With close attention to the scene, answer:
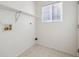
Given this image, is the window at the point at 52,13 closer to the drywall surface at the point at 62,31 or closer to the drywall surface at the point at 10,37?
the drywall surface at the point at 62,31

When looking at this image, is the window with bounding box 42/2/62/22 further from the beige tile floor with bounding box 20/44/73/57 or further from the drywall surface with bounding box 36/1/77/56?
the beige tile floor with bounding box 20/44/73/57

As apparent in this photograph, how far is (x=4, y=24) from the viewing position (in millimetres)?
1833

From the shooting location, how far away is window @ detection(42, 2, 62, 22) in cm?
301

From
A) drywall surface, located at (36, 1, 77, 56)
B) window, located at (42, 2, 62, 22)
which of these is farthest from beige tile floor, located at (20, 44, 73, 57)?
window, located at (42, 2, 62, 22)

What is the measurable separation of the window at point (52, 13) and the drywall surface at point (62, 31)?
17 cm

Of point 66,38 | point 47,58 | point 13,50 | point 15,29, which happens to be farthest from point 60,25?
point 13,50

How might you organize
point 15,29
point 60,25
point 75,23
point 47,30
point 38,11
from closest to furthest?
point 15,29 < point 75,23 < point 60,25 < point 47,30 < point 38,11

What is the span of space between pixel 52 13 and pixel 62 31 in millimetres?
889

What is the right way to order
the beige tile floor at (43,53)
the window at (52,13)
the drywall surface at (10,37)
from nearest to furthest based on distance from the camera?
1. the drywall surface at (10,37)
2. the beige tile floor at (43,53)
3. the window at (52,13)

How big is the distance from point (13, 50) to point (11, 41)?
0.88 feet

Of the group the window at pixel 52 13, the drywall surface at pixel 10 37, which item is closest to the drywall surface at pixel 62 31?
the window at pixel 52 13

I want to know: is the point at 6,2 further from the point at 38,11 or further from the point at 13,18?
the point at 38,11

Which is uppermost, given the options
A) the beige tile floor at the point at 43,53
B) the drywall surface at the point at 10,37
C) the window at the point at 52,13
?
the window at the point at 52,13

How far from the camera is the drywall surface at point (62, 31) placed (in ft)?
8.29
